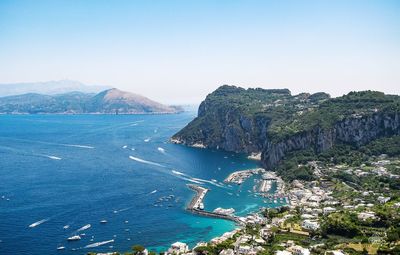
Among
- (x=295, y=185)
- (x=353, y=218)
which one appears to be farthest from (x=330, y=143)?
(x=353, y=218)

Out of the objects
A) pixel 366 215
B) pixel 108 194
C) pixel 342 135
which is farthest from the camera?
pixel 342 135

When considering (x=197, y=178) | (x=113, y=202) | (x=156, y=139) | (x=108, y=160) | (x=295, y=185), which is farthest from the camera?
(x=156, y=139)

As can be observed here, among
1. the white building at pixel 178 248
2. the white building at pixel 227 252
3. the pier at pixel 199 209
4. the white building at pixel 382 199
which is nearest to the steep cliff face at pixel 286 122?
the pier at pixel 199 209

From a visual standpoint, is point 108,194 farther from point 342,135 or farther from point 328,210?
point 342,135

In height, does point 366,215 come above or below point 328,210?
above

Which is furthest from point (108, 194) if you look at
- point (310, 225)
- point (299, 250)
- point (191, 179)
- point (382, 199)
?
point (382, 199)

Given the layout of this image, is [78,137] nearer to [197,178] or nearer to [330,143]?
[197,178]

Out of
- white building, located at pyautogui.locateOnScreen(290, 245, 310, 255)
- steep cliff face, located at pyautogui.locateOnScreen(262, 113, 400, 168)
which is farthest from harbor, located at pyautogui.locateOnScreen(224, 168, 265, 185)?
white building, located at pyautogui.locateOnScreen(290, 245, 310, 255)
